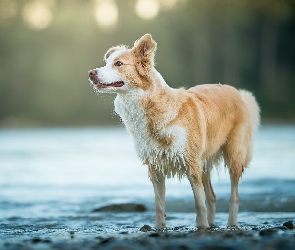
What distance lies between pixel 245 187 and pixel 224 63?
1294 inches

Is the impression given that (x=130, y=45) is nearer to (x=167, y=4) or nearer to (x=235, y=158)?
(x=167, y=4)

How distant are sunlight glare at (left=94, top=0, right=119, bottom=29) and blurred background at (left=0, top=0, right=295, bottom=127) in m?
0.08

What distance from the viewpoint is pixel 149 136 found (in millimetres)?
7449

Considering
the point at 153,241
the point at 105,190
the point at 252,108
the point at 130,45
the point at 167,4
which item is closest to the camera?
the point at 153,241

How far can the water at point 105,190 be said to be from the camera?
9438 mm

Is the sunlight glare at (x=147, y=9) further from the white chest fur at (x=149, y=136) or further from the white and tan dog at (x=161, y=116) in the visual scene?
the white chest fur at (x=149, y=136)

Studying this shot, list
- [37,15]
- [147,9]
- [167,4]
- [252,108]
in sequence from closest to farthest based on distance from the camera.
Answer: [252,108] → [147,9] → [167,4] → [37,15]

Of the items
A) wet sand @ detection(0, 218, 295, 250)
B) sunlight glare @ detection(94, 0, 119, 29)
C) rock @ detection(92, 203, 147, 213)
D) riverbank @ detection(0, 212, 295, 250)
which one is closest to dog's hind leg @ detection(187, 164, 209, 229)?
riverbank @ detection(0, 212, 295, 250)

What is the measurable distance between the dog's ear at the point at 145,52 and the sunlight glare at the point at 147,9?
36423 mm

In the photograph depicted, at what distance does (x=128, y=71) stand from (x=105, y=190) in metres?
6.05

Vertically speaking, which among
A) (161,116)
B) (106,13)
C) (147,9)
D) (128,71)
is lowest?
(161,116)

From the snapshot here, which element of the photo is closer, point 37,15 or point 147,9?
point 147,9

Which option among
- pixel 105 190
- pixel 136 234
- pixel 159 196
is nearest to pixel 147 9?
pixel 105 190

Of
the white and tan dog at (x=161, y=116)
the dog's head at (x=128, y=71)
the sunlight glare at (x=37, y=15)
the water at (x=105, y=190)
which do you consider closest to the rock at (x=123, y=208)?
the water at (x=105, y=190)
